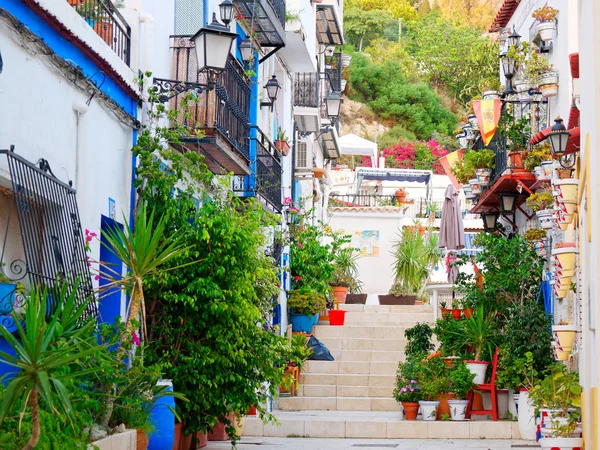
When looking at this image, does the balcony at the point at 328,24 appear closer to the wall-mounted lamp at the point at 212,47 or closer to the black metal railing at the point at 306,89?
the black metal railing at the point at 306,89

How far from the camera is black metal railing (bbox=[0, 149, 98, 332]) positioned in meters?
8.25

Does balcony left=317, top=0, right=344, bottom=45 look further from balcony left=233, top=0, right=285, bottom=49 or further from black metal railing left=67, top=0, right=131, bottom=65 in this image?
black metal railing left=67, top=0, right=131, bottom=65

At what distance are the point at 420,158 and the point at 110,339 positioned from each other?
44600 mm

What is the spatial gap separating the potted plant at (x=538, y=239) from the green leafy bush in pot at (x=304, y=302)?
243 inches

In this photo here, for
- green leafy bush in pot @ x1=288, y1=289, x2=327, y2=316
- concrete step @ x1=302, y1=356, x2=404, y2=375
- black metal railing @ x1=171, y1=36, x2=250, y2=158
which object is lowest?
concrete step @ x1=302, y1=356, x2=404, y2=375

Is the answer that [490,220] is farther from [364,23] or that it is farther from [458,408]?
[364,23]

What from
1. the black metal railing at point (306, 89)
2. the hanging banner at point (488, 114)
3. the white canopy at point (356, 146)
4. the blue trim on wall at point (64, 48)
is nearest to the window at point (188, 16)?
the blue trim on wall at point (64, 48)

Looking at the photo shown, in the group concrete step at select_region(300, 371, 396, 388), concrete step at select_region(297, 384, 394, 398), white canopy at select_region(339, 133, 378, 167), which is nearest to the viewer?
concrete step at select_region(297, 384, 394, 398)

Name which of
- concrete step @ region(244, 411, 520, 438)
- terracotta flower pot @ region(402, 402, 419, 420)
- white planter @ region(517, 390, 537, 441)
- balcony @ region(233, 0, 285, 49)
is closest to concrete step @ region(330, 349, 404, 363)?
terracotta flower pot @ region(402, 402, 419, 420)

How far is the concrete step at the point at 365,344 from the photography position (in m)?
22.6

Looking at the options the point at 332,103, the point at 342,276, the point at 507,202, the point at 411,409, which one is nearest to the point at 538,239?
the point at 507,202

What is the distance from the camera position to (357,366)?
70.0 feet

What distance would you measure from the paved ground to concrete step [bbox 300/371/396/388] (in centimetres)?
405

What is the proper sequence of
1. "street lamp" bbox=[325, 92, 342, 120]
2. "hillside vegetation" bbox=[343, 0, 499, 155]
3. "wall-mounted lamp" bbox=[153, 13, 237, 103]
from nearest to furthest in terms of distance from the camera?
"wall-mounted lamp" bbox=[153, 13, 237, 103] < "street lamp" bbox=[325, 92, 342, 120] < "hillside vegetation" bbox=[343, 0, 499, 155]
